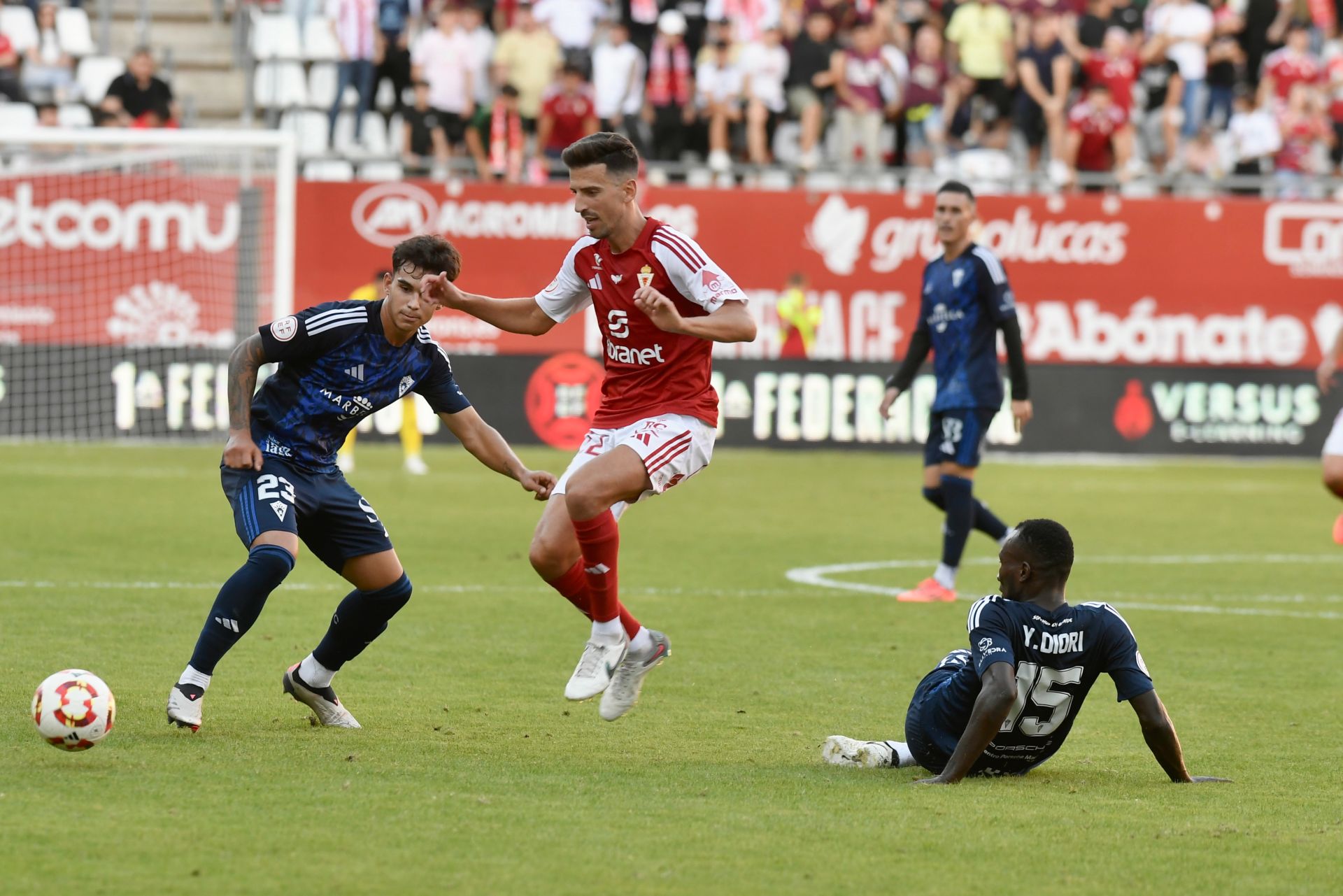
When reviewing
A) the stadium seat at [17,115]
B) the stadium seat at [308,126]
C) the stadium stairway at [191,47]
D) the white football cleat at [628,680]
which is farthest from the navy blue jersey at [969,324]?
the stadium stairway at [191,47]

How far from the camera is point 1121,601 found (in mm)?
11945

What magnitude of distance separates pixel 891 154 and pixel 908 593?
1481 cm

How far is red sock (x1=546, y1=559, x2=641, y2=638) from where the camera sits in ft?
24.8

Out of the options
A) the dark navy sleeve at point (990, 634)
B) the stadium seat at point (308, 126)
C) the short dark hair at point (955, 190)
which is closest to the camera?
the dark navy sleeve at point (990, 634)

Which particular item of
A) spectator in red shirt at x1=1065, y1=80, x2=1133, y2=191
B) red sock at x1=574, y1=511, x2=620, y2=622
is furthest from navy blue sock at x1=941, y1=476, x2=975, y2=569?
spectator in red shirt at x1=1065, y1=80, x2=1133, y2=191

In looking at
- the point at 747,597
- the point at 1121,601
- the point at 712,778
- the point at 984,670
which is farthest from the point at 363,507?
the point at 1121,601

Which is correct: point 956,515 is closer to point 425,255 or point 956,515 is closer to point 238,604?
point 425,255

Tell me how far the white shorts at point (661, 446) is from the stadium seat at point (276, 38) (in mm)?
19315

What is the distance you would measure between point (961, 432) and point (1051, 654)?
5.78 metres

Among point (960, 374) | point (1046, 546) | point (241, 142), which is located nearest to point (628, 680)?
point (1046, 546)

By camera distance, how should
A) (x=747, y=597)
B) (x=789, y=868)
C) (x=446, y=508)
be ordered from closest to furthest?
(x=789, y=868)
(x=747, y=597)
(x=446, y=508)

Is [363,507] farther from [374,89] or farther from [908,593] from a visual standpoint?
[374,89]

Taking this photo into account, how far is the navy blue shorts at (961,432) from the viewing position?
11906 millimetres

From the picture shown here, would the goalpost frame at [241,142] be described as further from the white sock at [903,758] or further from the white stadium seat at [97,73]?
the white sock at [903,758]
